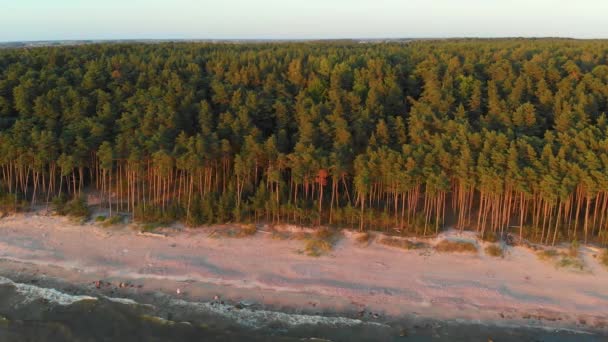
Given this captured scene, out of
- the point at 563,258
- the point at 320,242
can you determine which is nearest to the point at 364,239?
the point at 320,242

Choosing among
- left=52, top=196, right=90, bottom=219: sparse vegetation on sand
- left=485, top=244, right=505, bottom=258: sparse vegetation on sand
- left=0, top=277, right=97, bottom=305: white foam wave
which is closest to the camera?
left=0, top=277, right=97, bottom=305: white foam wave

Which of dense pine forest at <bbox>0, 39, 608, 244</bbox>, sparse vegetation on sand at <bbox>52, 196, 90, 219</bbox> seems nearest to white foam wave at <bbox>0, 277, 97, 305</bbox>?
A: sparse vegetation on sand at <bbox>52, 196, 90, 219</bbox>

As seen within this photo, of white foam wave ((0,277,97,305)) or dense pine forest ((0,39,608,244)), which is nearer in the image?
white foam wave ((0,277,97,305))

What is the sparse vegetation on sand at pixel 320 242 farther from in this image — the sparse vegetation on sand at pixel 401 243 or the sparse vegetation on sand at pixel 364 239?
the sparse vegetation on sand at pixel 401 243

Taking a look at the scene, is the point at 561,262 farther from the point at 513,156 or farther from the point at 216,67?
the point at 216,67

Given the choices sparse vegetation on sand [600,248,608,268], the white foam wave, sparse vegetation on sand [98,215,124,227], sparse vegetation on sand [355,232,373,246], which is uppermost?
sparse vegetation on sand [600,248,608,268]

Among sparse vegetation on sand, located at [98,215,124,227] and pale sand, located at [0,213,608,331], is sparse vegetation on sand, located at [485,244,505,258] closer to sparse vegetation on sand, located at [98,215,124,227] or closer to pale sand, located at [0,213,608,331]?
pale sand, located at [0,213,608,331]

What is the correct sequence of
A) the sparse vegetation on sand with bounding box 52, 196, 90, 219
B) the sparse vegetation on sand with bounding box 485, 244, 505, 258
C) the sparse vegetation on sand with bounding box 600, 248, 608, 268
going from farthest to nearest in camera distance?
the sparse vegetation on sand with bounding box 52, 196, 90, 219
the sparse vegetation on sand with bounding box 485, 244, 505, 258
the sparse vegetation on sand with bounding box 600, 248, 608, 268
